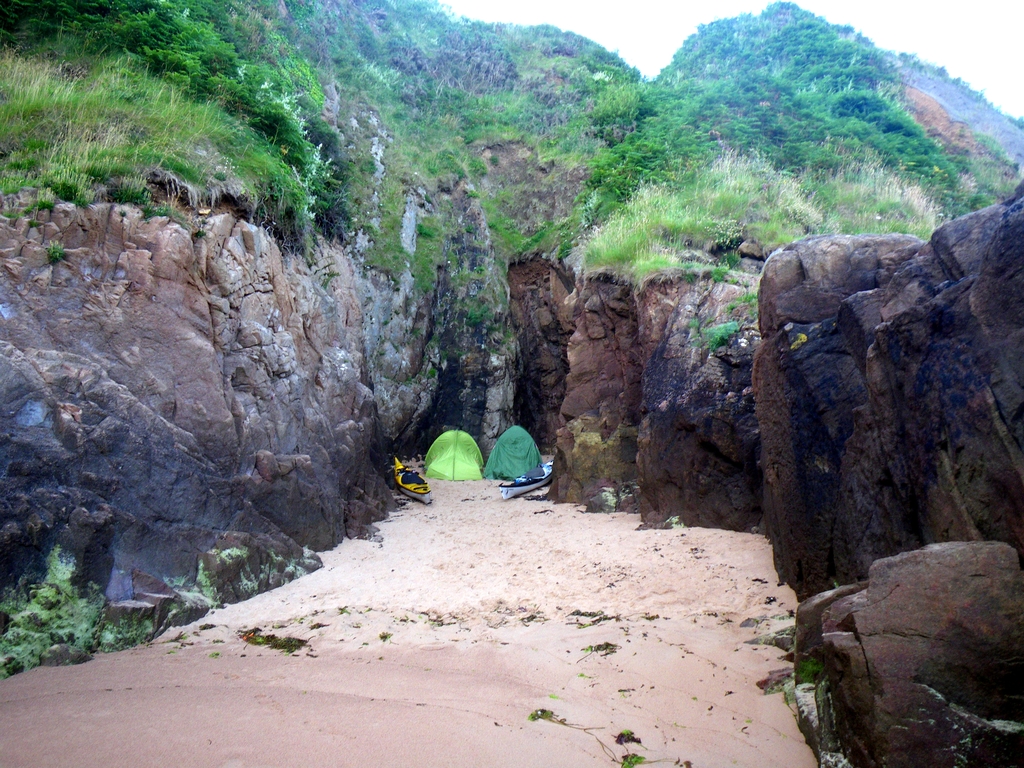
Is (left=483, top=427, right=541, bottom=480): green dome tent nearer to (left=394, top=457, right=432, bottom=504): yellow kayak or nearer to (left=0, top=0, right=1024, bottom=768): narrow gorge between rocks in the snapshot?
(left=0, top=0, right=1024, bottom=768): narrow gorge between rocks

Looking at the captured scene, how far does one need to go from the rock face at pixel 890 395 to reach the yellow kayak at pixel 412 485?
25.4 ft

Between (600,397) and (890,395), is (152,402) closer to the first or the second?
(890,395)

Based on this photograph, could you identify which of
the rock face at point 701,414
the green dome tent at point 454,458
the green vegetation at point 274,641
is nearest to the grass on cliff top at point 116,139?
the green vegetation at point 274,641

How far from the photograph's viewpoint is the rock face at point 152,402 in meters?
5.59

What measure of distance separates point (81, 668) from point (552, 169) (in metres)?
19.3

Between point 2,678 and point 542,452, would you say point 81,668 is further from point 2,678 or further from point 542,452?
point 542,452

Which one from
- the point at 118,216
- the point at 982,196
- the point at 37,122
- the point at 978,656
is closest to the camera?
the point at 978,656

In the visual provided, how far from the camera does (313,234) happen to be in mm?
12242

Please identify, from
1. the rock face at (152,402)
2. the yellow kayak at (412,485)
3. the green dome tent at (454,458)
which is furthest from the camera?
the green dome tent at (454,458)

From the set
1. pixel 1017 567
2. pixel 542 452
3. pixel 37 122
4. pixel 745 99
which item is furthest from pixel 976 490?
pixel 745 99

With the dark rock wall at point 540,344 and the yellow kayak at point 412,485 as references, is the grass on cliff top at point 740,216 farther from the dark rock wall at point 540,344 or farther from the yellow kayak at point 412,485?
the yellow kayak at point 412,485

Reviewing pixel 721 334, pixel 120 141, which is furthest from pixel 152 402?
pixel 721 334

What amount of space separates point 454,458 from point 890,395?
496 inches

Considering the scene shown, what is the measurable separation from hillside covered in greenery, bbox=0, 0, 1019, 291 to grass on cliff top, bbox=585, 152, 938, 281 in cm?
6
